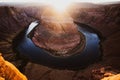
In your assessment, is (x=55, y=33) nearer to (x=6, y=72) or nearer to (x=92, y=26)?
(x=92, y=26)

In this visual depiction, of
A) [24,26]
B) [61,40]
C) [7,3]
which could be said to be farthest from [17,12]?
[7,3]

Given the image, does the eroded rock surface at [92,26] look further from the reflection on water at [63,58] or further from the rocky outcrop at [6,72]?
the rocky outcrop at [6,72]

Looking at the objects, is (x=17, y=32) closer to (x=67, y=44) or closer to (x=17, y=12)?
(x=17, y=12)

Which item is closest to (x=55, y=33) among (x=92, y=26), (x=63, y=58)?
(x=63, y=58)

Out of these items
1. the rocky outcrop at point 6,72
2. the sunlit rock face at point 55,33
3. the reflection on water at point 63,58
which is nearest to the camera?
the rocky outcrop at point 6,72

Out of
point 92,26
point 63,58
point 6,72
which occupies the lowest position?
point 63,58

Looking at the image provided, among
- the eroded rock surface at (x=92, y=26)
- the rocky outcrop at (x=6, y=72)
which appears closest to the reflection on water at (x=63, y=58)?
the eroded rock surface at (x=92, y=26)
